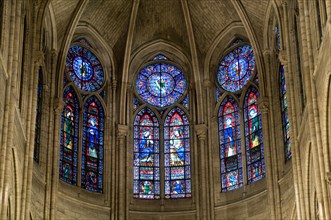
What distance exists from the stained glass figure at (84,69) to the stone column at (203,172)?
4.24 meters

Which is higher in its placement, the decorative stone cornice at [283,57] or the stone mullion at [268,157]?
the decorative stone cornice at [283,57]

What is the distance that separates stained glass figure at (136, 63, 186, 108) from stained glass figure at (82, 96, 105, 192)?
220 cm

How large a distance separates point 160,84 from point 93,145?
4137 mm

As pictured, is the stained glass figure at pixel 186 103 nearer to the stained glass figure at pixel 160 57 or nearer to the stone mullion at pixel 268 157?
the stained glass figure at pixel 160 57

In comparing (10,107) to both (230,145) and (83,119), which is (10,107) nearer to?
(83,119)

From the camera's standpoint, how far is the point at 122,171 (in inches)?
1218

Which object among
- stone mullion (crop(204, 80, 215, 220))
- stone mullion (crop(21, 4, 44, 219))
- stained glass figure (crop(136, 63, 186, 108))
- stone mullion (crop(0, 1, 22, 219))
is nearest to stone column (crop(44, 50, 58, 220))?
stone mullion (crop(21, 4, 44, 219))

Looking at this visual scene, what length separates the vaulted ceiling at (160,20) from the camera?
101ft

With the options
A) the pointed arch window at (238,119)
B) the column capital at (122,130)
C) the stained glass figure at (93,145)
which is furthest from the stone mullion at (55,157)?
the pointed arch window at (238,119)

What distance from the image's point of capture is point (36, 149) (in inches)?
1116

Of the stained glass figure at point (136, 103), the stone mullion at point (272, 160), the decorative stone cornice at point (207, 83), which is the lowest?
the stone mullion at point (272, 160)

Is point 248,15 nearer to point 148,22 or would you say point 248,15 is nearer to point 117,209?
point 148,22

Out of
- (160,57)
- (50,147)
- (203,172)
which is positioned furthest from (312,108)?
(160,57)

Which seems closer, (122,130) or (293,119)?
(293,119)
